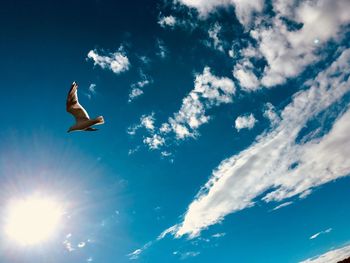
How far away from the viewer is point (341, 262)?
2764 centimetres

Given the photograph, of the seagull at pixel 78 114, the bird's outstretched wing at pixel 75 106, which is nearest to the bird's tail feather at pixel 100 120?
the seagull at pixel 78 114

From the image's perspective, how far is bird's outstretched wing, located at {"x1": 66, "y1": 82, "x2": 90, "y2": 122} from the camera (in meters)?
22.0

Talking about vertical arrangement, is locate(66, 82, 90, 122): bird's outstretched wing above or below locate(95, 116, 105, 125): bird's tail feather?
above

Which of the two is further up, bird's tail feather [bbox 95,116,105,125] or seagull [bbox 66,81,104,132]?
seagull [bbox 66,81,104,132]

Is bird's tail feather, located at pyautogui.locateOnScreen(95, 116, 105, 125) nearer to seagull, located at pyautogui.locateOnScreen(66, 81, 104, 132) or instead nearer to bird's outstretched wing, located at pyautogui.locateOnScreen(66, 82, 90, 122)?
seagull, located at pyautogui.locateOnScreen(66, 81, 104, 132)

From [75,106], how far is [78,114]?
737 millimetres

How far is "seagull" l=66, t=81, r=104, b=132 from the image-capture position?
71.7 ft

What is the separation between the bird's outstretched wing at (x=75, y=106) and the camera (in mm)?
22031

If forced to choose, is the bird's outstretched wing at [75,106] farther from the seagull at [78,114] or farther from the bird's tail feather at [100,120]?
the bird's tail feather at [100,120]

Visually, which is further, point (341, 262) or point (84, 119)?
point (341, 262)

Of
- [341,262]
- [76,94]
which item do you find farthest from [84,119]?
[341,262]

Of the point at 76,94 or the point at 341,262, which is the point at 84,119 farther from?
the point at 341,262

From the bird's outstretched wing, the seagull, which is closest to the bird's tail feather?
the seagull

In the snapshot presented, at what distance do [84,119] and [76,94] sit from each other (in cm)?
185
